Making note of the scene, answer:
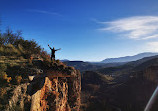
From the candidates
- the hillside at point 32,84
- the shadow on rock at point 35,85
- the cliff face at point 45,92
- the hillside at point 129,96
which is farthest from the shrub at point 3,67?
the hillside at point 129,96

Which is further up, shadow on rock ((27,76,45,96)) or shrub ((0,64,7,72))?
shrub ((0,64,7,72))

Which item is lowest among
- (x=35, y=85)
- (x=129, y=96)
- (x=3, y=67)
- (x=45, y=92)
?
(x=129, y=96)

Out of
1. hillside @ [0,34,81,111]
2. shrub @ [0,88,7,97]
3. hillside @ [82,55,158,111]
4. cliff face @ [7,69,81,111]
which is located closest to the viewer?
shrub @ [0,88,7,97]

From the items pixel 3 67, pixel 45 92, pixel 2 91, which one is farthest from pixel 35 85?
pixel 3 67

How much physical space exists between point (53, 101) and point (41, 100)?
97cm

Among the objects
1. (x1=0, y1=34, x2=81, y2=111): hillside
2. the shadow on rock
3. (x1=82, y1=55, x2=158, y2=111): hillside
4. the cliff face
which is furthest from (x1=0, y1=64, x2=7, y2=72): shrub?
(x1=82, y1=55, x2=158, y2=111): hillside

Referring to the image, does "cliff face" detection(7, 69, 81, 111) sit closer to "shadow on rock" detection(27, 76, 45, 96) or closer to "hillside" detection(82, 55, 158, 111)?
"shadow on rock" detection(27, 76, 45, 96)

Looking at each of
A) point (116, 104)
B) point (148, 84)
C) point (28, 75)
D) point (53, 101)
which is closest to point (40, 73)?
point (28, 75)

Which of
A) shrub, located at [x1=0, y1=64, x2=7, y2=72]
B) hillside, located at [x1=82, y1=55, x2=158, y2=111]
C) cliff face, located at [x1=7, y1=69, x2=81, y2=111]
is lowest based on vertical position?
hillside, located at [x1=82, y1=55, x2=158, y2=111]

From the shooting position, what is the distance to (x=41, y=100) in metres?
5.57

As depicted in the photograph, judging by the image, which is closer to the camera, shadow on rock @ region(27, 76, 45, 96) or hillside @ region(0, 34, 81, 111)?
hillside @ region(0, 34, 81, 111)

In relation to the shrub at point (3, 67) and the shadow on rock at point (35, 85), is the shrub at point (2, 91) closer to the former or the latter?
the shadow on rock at point (35, 85)

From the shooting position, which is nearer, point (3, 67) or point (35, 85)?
point (35, 85)

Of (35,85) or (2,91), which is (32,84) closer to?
(35,85)
